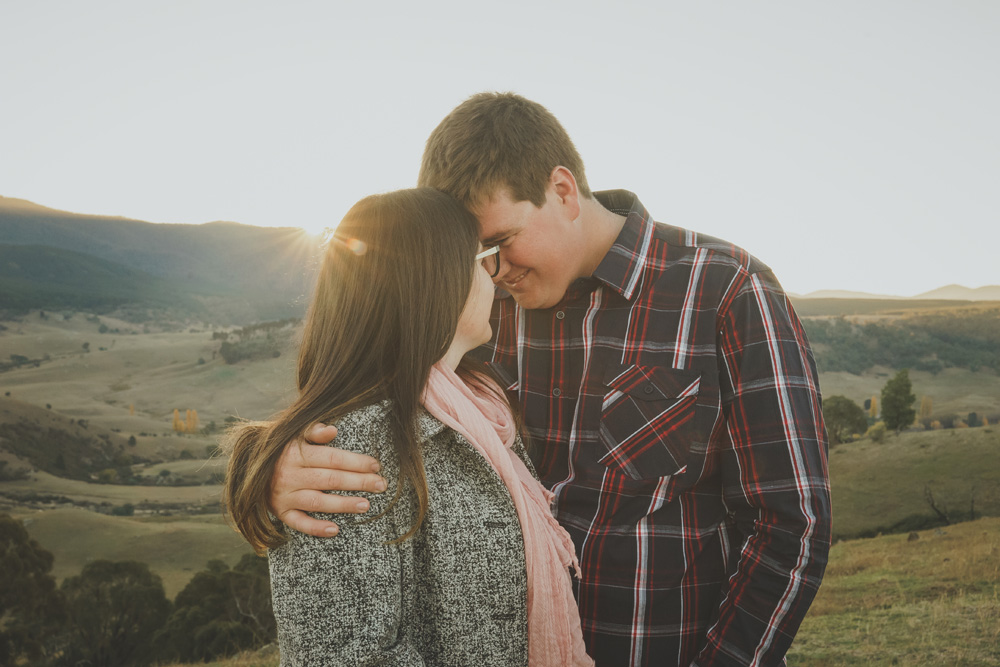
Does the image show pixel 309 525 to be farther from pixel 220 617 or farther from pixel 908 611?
pixel 220 617

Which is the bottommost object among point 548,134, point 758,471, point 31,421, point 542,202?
point 31,421

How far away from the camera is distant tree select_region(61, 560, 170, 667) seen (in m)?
19.3

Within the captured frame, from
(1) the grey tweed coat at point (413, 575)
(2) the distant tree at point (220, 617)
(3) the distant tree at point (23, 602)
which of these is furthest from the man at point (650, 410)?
(3) the distant tree at point (23, 602)

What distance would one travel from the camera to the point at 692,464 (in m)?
1.93

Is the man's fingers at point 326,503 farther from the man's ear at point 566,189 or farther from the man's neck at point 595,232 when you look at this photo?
the man's ear at point 566,189

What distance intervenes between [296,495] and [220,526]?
1245 inches

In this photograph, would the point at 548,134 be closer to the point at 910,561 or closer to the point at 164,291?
the point at 910,561

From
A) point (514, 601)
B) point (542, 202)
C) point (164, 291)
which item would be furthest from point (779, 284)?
point (164, 291)

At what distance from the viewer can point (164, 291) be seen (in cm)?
6681

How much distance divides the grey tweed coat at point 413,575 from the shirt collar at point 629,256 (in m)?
0.85

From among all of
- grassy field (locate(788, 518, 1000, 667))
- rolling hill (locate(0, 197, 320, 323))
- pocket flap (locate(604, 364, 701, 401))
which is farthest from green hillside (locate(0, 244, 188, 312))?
pocket flap (locate(604, 364, 701, 401))

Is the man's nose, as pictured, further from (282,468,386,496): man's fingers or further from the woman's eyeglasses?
(282,468,386,496): man's fingers

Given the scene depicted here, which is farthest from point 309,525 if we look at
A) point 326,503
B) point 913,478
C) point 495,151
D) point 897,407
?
point 897,407

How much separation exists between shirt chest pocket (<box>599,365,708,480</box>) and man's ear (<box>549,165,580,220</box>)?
0.69 m
